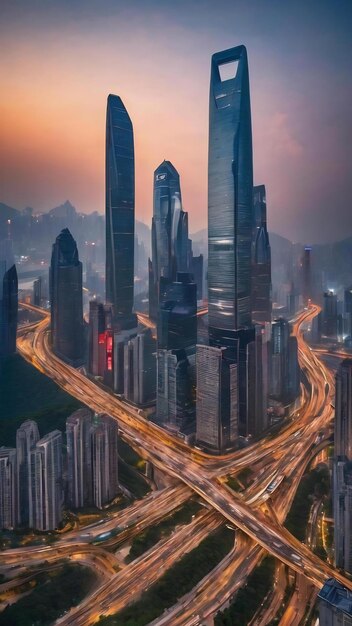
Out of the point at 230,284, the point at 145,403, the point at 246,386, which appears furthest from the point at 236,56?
the point at 145,403

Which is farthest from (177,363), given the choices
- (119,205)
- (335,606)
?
(119,205)

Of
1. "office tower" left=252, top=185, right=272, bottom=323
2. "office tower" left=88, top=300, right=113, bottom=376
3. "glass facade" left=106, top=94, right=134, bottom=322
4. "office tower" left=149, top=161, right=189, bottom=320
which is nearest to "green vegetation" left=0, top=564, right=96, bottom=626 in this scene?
"office tower" left=88, top=300, right=113, bottom=376

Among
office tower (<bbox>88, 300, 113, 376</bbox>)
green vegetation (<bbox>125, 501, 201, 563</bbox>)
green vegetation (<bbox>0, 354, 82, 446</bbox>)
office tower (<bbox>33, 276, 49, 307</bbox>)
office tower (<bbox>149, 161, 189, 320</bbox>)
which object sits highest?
office tower (<bbox>149, 161, 189, 320</bbox>)

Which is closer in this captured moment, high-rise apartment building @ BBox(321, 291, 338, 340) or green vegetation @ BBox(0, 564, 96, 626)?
green vegetation @ BBox(0, 564, 96, 626)

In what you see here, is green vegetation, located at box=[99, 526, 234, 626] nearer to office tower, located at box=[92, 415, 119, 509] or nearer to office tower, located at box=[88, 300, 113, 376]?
office tower, located at box=[92, 415, 119, 509]

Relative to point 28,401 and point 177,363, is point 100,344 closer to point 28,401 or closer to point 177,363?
point 28,401

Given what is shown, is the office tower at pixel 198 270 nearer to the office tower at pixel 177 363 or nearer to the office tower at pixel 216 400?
the office tower at pixel 177 363
